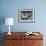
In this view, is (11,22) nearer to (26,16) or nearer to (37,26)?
(26,16)

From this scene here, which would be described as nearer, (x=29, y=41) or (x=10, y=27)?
(x=29, y=41)

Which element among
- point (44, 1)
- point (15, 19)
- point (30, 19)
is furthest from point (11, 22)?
point (44, 1)

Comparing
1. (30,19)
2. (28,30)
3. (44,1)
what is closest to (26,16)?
(30,19)

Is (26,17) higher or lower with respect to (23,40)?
higher

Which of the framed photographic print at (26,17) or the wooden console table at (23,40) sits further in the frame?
the framed photographic print at (26,17)

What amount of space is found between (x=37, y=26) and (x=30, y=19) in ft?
1.14

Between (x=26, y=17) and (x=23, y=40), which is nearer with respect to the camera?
(x=23, y=40)

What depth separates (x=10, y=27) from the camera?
4.55 metres

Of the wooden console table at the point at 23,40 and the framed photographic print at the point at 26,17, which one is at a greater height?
the framed photographic print at the point at 26,17

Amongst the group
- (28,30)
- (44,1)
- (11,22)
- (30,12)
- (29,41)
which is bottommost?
(29,41)

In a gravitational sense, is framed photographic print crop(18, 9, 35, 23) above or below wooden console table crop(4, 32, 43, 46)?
above

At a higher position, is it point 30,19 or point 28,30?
point 30,19

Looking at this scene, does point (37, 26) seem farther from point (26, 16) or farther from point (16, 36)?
point (16, 36)

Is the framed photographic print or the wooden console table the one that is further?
the framed photographic print
